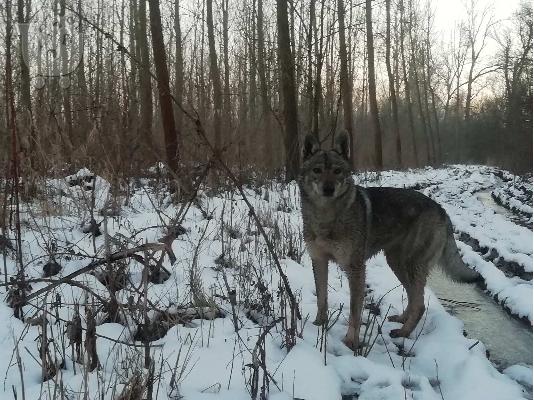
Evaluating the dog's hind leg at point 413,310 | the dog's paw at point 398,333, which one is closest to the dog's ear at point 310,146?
the dog's hind leg at point 413,310

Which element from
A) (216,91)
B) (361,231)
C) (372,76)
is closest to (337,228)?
(361,231)

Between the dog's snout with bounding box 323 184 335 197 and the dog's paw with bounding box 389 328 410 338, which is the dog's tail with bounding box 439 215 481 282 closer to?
the dog's paw with bounding box 389 328 410 338

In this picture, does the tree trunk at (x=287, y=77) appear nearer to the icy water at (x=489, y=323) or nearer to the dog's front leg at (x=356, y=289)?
the icy water at (x=489, y=323)

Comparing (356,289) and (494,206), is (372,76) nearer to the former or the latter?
(494,206)

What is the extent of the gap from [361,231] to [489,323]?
135cm

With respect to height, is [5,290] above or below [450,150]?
below

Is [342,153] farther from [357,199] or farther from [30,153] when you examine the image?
[30,153]

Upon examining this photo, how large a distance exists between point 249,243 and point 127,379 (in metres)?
3.27

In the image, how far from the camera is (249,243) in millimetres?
5578

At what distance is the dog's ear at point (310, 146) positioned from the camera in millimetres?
3674

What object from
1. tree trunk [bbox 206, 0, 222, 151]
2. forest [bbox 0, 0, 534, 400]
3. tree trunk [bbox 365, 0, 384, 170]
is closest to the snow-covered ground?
forest [bbox 0, 0, 534, 400]

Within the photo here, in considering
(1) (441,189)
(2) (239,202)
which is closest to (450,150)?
(1) (441,189)

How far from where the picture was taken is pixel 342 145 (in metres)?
3.75

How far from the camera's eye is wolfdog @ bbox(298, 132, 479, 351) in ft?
11.6
